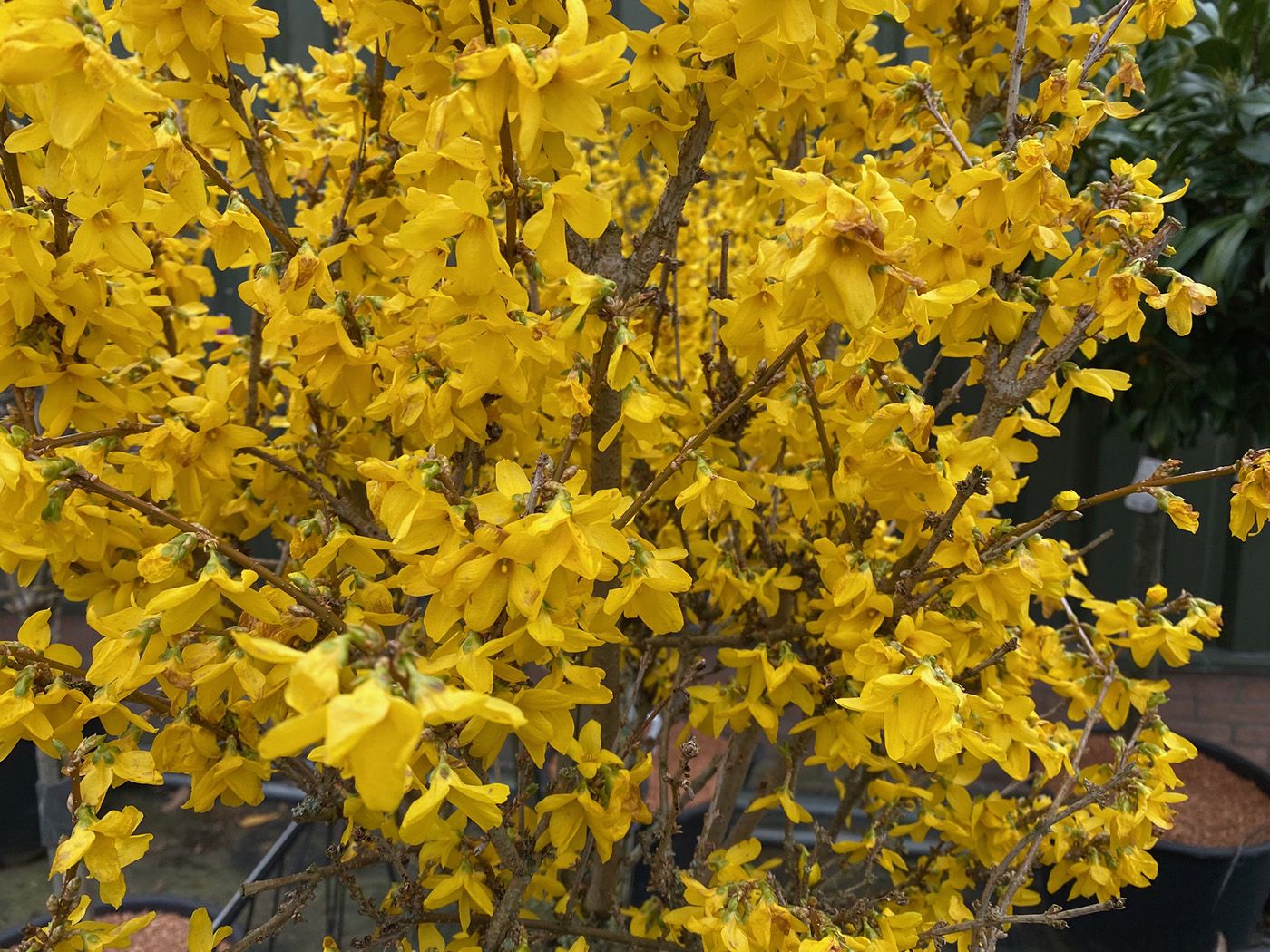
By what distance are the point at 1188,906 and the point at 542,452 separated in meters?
2.00

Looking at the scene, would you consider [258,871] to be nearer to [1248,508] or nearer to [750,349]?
[750,349]

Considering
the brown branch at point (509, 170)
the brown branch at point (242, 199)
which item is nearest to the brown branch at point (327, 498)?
the brown branch at point (242, 199)

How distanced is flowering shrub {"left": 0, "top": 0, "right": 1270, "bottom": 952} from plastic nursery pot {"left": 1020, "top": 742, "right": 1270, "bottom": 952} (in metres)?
0.92

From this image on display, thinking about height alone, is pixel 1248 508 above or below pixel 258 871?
above

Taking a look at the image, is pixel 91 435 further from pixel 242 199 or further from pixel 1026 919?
pixel 1026 919

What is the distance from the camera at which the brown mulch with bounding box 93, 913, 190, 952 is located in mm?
1944

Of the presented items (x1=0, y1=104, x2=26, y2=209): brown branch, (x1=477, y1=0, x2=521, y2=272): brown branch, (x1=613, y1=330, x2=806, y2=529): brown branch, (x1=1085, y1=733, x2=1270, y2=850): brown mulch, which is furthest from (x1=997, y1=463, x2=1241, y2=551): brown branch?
(x1=1085, y1=733, x2=1270, y2=850): brown mulch

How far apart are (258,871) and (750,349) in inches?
61.6

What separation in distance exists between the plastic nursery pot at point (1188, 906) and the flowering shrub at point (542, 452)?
0.92 meters

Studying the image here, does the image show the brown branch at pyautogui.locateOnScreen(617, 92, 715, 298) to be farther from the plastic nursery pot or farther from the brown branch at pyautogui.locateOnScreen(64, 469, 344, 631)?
the plastic nursery pot

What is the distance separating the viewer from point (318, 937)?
221 centimetres

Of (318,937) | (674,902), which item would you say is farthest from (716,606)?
(318,937)

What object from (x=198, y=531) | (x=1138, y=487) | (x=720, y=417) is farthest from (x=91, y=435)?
(x=1138, y=487)

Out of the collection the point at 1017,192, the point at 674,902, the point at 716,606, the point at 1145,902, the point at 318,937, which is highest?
the point at 1017,192
